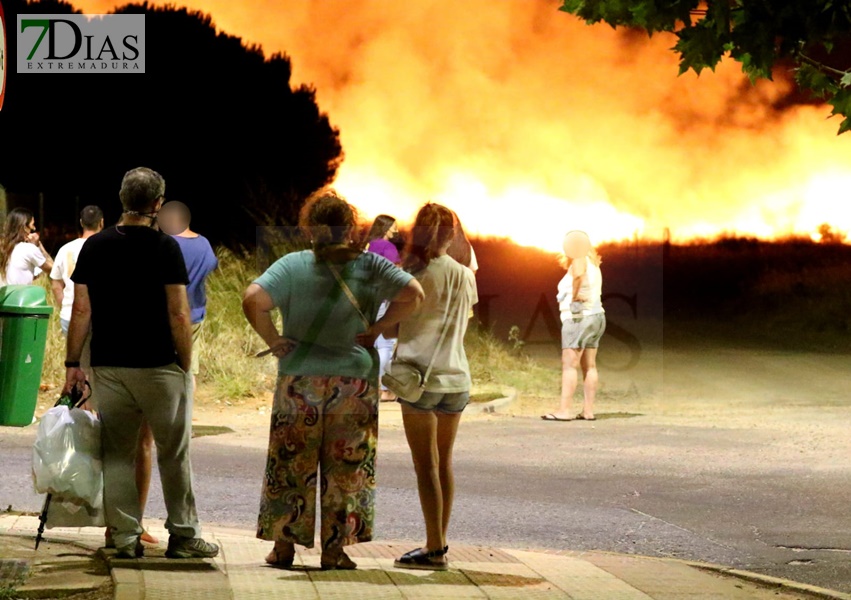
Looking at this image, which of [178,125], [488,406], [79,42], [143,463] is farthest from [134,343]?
[178,125]

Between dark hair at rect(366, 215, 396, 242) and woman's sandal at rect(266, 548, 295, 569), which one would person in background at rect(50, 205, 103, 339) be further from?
dark hair at rect(366, 215, 396, 242)

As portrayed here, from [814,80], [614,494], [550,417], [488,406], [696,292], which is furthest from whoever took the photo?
[696,292]

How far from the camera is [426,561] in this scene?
6711mm

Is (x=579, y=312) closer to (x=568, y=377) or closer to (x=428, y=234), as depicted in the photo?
(x=568, y=377)

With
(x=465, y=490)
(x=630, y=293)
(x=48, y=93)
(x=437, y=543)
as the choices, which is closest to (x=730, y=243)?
(x=630, y=293)

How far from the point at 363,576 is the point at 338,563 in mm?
150

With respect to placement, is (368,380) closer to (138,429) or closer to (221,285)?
(138,429)

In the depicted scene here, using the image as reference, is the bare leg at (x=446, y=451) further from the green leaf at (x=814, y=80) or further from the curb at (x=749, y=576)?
the green leaf at (x=814, y=80)

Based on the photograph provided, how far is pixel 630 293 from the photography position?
114 ft

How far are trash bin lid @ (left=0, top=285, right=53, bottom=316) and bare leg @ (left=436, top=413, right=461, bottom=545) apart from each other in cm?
197

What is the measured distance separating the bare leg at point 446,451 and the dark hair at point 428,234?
72 cm

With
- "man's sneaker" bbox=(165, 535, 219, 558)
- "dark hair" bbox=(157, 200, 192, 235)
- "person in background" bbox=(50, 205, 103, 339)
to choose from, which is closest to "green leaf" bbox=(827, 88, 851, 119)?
"dark hair" bbox=(157, 200, 192, 235)

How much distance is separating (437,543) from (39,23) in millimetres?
21021

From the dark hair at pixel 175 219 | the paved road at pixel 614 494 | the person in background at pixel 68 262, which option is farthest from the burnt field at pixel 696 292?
the dark hair at pixel 175 219
